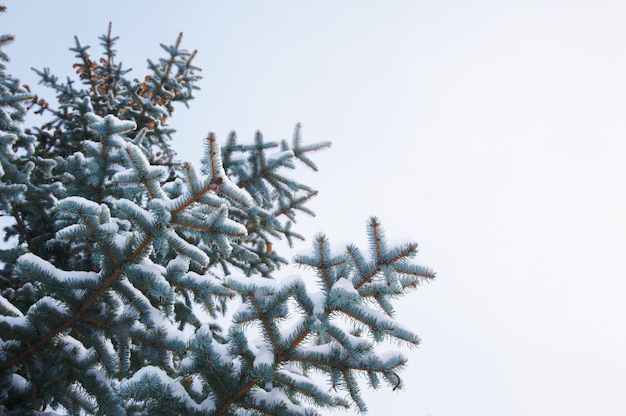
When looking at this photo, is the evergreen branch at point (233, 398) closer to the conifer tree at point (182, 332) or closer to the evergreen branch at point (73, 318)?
the conifer tree at point (182, 332)

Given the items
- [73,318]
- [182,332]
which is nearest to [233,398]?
[182,332]

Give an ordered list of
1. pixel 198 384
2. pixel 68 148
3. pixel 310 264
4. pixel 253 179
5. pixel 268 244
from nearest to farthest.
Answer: pixel 310 264 < pixel 198 384 < pixel 253 179 < pixel 268 244 < pixel 68 148

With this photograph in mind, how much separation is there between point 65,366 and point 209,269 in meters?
3.03

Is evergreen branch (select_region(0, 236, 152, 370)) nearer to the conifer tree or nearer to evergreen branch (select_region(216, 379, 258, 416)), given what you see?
the conifer tree

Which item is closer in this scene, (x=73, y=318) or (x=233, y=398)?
(x=233, y=398)

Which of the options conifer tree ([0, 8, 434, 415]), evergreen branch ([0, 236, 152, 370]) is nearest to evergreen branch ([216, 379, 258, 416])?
conifer tree ([0, 8, 434, 415])

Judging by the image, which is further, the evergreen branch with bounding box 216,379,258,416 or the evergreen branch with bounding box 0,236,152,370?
the evergreen branch with bounding box 0,236,152,370

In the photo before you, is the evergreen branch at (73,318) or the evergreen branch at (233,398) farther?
the evergreen branch at (73,318)

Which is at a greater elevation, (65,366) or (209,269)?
(209,269)

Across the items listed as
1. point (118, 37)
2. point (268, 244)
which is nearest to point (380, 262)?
point (268, 244)

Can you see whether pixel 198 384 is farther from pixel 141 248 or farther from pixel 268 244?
pixel 268 244

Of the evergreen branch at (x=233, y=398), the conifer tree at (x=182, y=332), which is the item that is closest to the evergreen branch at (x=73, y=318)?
the conifer tree at (x=182, y=332)

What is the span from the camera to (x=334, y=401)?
266cm

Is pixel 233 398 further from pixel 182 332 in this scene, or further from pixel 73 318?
pixel 73 318
